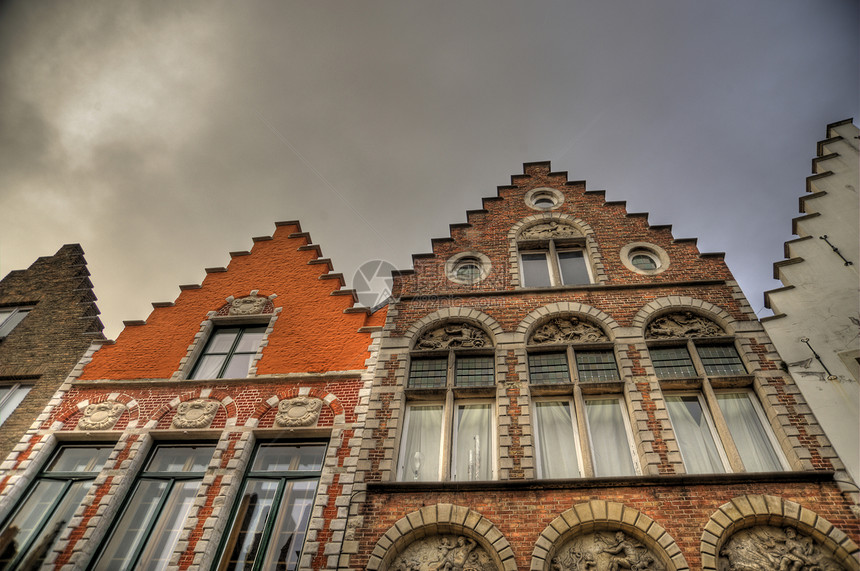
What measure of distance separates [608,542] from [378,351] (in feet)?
16.8

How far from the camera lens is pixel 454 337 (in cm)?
1021

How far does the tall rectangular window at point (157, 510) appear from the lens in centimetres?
784

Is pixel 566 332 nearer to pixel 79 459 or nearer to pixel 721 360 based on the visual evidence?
pixel 721 360

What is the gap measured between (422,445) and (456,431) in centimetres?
63

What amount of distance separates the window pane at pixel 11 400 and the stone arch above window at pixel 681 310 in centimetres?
1265

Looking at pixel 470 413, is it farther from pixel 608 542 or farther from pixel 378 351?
pixel 608 542

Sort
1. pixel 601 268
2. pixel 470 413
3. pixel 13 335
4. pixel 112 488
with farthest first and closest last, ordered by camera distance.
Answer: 1. pixel 13 335
2. pixel 601 268
3. pixel 470 413
4. pixel 112 488

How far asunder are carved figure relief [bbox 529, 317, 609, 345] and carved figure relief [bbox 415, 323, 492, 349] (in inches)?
40.2

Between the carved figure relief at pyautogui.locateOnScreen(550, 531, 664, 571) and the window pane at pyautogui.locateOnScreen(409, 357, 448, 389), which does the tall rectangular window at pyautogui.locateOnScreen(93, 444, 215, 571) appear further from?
the carved figure relief at pyautogui.locateOnScreen(550, 531, 664, 571)

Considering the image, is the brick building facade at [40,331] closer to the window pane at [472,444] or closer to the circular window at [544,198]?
the window pane at [472,444]

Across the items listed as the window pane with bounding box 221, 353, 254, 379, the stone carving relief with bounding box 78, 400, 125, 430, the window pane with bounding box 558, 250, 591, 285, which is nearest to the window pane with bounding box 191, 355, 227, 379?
the window pane with bounding box 221, 353, 254, 379

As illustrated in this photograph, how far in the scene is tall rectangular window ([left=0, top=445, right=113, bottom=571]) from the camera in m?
8.01

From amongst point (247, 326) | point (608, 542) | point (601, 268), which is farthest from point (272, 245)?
point (608, 542)

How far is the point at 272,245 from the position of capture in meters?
13.4
